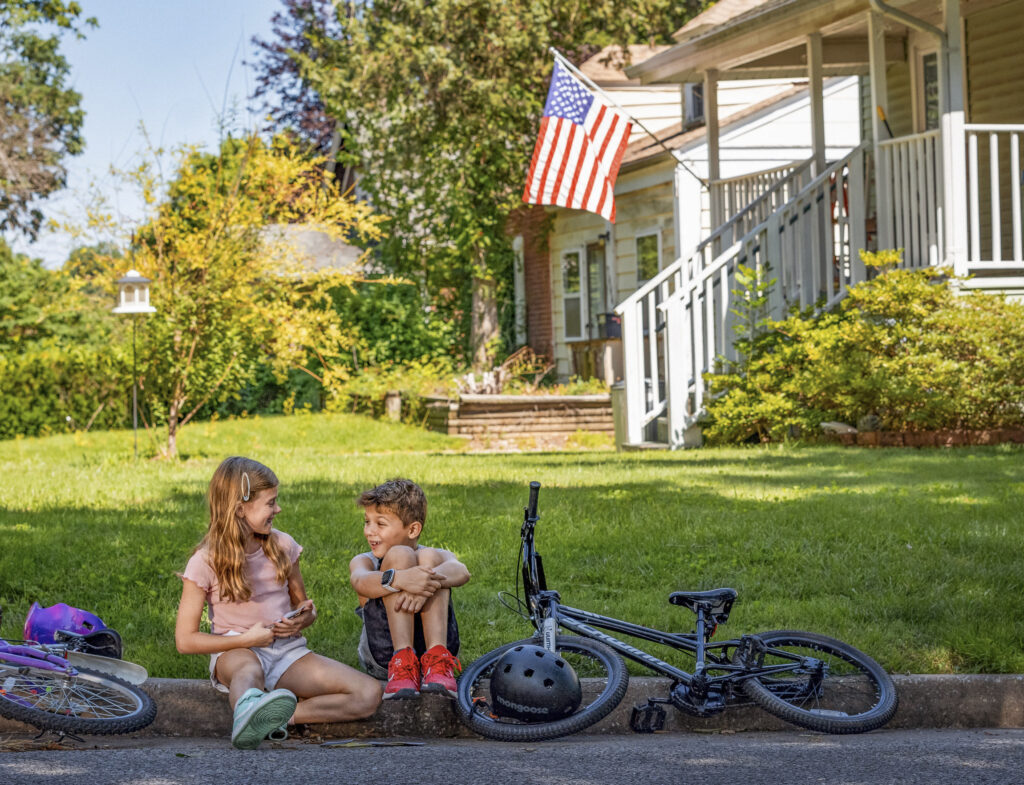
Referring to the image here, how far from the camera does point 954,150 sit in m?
12.3

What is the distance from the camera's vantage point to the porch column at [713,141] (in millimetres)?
16031

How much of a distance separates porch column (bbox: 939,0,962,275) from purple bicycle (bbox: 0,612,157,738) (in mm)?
9608

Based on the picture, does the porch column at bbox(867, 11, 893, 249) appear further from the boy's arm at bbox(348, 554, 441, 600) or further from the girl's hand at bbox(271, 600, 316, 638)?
the girl's hand at bbox(271, 600, 316, 638)

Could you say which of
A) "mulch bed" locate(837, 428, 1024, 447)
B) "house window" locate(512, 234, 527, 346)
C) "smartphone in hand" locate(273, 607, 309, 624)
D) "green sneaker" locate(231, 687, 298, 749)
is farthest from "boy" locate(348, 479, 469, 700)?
"house window" locate(512, 234, 527, 346)

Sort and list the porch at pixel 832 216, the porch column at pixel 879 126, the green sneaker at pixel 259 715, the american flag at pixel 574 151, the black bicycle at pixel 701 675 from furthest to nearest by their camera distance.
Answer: the american flag at pixel 574 151
the porch column at pixel 879 126
the porch at pixel 832 216
the black bicycle at pixel 701 675
the green sneaker at pixel 259 715

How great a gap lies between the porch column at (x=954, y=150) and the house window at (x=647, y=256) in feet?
28.2

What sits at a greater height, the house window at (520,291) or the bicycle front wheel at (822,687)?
the house window at (520,291)

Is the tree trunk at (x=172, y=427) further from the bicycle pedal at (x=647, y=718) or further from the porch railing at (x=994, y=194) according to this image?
the bicycle pedal at (x=647, y=718)

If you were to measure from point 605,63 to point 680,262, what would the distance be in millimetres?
11760

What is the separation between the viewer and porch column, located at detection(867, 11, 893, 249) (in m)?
13.2

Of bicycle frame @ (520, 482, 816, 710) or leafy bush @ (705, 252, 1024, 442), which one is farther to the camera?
leafy bush @ (705, 252, 1024, 442)

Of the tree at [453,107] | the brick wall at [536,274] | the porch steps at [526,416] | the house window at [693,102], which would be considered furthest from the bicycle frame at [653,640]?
the brick wall at [536,274]

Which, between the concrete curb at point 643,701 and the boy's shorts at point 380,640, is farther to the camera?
the boy's shorts at point 380,640

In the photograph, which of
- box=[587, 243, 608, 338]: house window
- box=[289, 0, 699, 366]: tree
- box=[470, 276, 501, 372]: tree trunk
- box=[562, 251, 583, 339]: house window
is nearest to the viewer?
box=[289, 0, 699, 366]: tree
